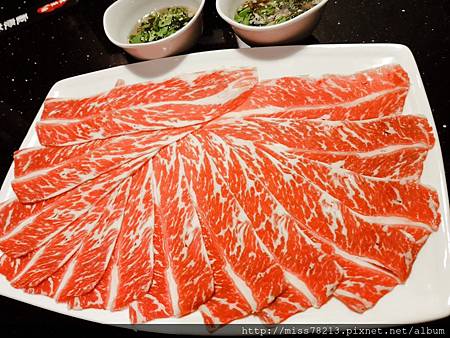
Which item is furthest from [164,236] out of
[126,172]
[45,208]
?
[45,208]

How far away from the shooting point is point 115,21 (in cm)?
206

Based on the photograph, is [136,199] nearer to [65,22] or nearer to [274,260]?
[274,260]

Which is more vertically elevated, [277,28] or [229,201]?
[277,28]

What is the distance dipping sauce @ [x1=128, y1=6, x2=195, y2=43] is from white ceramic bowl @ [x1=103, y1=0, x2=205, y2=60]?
0.09ft

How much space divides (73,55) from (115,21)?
0.53 meters

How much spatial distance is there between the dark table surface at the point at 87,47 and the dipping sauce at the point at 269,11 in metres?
0.16

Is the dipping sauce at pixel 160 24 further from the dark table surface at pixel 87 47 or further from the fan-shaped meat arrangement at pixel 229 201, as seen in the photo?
the fan-shaped meat arrangement at pixel 229 201

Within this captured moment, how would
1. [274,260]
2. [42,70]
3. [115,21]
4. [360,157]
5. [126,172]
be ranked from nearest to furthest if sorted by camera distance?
[274,260]
[360,157]
[126,172]
[115,21]
[42,70]

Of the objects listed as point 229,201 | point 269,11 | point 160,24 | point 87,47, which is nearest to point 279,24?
point 269,11

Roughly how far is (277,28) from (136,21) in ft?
2.62

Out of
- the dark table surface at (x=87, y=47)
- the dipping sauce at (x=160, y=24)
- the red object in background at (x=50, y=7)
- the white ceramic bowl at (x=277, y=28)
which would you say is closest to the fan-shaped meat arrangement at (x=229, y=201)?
the white ceramic bowl at (x=277, y=28)

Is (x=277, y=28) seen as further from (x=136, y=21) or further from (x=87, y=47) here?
(x=87, y=47)

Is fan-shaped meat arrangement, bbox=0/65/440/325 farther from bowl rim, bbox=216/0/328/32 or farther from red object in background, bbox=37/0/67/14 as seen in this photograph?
red object in background, bbox=37/0/67/14

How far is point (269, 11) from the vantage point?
6.59ft
